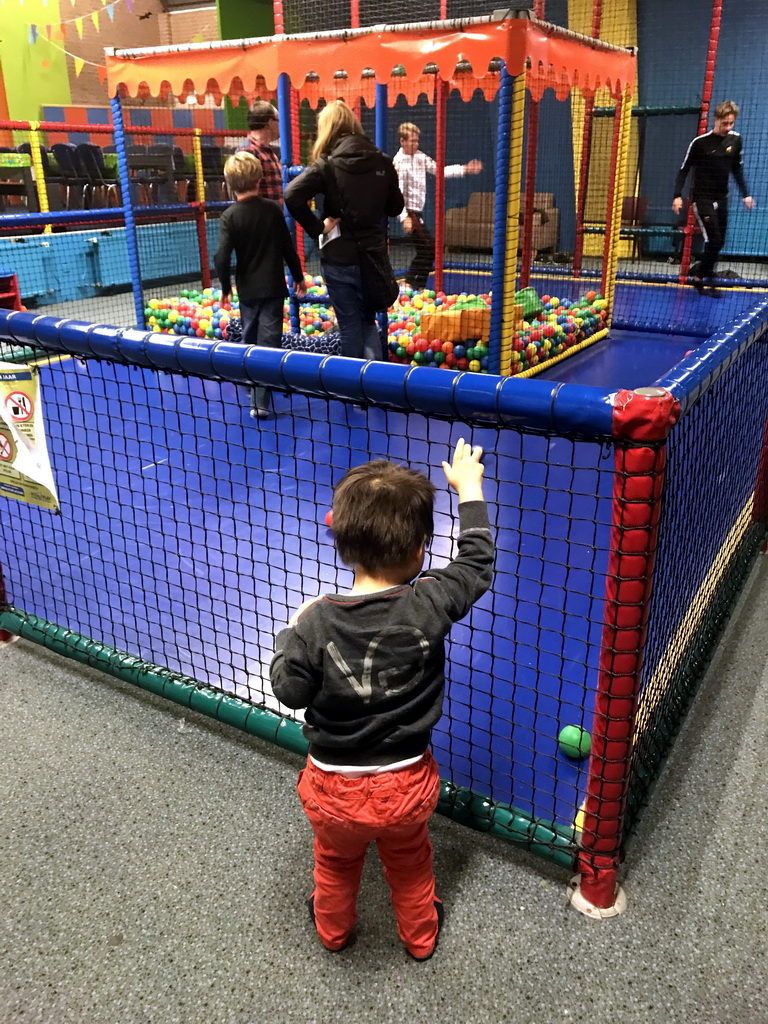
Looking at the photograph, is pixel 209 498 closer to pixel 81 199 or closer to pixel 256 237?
pixel 256 237

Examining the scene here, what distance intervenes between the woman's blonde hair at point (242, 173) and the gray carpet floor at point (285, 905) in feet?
10.3

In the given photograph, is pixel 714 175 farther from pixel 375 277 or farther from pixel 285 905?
pixel 285 905

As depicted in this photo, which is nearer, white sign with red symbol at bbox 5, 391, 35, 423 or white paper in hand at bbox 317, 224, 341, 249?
white sign with red symbol at bbox 5, 391, 35, 423

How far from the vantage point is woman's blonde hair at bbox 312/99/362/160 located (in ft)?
13.4

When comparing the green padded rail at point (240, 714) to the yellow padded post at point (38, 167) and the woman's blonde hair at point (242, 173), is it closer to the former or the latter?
the woman's blonde hair at point (242, 173)

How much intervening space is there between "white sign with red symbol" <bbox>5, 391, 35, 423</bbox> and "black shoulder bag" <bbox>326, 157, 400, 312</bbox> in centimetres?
252

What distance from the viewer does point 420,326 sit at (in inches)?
233

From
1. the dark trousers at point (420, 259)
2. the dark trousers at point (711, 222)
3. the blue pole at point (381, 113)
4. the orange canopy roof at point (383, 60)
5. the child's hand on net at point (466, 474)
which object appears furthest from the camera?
the dark trousers at point (420, 259)

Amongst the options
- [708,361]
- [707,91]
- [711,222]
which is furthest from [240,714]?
[707,91]

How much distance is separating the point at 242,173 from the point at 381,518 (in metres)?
3.60

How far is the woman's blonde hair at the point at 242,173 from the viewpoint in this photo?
4328 mm

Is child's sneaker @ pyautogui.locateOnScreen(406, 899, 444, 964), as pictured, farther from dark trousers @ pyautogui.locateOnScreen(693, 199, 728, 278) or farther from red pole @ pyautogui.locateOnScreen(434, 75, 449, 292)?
dark trousers @ pyautogui.locateOnScreen(693, 199, 728, 278)

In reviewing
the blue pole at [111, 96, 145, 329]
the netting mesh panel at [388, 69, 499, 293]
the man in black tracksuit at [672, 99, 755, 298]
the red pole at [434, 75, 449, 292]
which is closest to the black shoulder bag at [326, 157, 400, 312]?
the blue pole at [111, 96, 145, 329]

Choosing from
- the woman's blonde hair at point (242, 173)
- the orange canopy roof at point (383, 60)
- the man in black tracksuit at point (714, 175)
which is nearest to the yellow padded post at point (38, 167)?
the orange canopy roof at point (383, 60)
